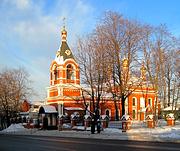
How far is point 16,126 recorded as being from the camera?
199 feet

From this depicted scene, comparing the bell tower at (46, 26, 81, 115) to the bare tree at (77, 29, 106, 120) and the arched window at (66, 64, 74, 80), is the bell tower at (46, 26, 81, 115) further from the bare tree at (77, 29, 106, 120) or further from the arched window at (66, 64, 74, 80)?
the bare tree at (77, 29, 106, 120)

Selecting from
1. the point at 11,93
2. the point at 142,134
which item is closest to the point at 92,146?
the point at 142,134

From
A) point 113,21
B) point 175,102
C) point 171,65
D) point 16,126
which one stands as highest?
point 113,21

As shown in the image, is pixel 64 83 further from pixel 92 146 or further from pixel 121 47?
pixel 92 146

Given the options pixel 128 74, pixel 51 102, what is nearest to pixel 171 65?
pixel 128 74

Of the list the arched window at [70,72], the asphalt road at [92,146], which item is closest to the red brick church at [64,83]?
the arched window at [70,72]

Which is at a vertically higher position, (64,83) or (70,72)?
(70,72)

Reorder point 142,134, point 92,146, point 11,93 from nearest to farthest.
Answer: point 92,146
point 142,134
point 11,93

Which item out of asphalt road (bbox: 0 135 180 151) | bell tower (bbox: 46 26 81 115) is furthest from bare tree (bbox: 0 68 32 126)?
asphalt road (bbox: 0 135 180 151)

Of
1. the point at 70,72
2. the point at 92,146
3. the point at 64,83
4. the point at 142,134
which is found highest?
the point at 70,72

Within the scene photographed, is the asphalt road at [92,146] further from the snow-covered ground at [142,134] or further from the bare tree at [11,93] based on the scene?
the bare tree at [11,93]

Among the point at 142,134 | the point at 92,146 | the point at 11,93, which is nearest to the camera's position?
the point at 92,146

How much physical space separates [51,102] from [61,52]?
10666 millimetres

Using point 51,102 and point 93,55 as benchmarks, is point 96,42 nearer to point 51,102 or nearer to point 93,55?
point 93,55
